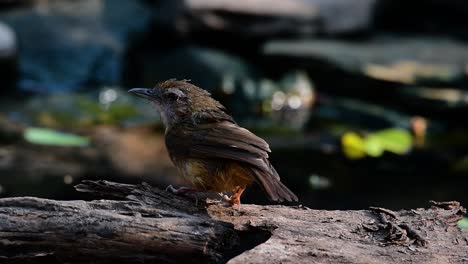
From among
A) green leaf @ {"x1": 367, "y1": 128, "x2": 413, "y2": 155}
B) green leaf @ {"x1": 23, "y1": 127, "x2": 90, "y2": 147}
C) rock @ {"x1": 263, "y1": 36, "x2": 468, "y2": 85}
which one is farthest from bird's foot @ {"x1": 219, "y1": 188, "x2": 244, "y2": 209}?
rock @ {"x1": 263, "y1": 36, "x2": 468, "y2": 85}

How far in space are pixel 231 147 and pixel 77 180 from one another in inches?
145

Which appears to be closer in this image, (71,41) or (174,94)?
(174,94)

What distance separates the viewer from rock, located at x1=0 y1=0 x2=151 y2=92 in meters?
11.5

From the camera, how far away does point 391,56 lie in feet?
36.7

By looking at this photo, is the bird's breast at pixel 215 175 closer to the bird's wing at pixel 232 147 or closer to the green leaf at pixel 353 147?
the bird's wing at pixel 232 147

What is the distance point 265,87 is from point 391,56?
68.3 inches

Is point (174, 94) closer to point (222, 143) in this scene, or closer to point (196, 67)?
point (222, 143)

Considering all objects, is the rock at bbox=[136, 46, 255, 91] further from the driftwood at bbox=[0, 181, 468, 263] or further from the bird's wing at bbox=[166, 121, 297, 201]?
the driftwood at bbox=[0, 181, 468, 263]

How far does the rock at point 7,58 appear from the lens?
1087 cm

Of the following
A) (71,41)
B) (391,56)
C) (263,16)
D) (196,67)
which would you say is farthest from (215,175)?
(71,41)

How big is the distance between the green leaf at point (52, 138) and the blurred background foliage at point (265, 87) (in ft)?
0.07

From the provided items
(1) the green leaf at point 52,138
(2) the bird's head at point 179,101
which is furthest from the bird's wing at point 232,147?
(1) the green leaf at point 52,138

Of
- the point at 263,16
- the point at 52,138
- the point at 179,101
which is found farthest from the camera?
the point at 263,16

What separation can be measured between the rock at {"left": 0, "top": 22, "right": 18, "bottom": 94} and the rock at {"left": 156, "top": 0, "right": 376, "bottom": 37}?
6.73ft
